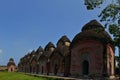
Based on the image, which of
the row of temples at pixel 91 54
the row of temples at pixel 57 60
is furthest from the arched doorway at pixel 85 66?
the row of temples at pixel 57 60

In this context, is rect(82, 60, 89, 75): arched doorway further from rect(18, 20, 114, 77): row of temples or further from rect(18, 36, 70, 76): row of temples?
rect(18, 36, 70, 76): row of temples

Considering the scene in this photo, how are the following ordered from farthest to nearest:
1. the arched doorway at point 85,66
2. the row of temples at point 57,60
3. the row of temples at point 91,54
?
the row of temples at point 57,60 < the arched doorway at point 85,66 < the row of temples at point 91,54

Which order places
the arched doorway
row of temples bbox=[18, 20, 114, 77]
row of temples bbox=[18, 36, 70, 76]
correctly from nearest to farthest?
row of temples bbox=[18, 20, 114, 77] < the arched doorway < row of temples bbox=[18, 36, 70, 76]

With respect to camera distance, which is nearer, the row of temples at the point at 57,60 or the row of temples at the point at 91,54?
the row of temples at the point at 91,54

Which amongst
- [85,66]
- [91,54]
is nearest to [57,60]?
[85,66]

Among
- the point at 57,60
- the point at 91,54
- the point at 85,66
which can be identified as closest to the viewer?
the point at 91,54

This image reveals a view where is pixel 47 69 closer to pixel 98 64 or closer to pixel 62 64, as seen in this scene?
pixel 62 64

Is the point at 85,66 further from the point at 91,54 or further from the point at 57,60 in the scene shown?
the point at 57,60

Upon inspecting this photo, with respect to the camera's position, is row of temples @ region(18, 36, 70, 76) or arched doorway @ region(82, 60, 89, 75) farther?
row of temples @ region(18, 36, 70, 76)

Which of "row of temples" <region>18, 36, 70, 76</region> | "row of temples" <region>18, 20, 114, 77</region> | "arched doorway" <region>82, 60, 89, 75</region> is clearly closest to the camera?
"row of temples" <region>18, 20, 114, 77</region>

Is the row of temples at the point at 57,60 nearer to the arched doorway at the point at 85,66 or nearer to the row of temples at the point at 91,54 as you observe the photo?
the row of temples at the point at 91,54

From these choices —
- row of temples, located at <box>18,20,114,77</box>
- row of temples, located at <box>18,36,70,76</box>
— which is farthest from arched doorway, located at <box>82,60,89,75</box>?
row of temples, located at <box>18,36,70,76</box>

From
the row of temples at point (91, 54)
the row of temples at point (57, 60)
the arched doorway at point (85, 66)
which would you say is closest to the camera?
the row of temples at point (91, 54)

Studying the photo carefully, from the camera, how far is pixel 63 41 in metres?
48.4
